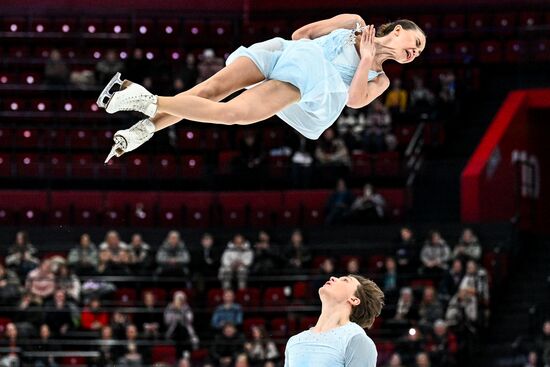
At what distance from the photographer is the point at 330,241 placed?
17828mm

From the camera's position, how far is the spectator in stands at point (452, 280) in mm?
15766

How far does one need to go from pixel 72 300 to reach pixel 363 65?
29.3 ft

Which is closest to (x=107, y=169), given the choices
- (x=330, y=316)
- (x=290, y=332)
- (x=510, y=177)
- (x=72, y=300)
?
(x=72, y=300)

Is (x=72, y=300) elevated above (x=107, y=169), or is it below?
below

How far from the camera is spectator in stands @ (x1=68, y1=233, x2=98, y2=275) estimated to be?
54.1 ft

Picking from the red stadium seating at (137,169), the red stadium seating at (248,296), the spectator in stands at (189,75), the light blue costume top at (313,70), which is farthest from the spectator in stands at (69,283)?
the light blue costume top at (313,70)

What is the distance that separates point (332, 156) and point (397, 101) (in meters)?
1.99

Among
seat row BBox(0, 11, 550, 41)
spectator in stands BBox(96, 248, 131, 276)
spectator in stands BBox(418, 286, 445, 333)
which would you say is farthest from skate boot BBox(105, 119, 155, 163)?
seat row BBox(0, 11, 550, 41)

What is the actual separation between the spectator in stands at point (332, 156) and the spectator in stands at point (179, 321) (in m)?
4.13

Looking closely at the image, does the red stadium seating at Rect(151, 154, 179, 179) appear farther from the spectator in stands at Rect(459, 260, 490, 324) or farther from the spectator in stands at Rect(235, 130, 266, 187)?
the spectator in stands at Rect(459, 260, 490, 324)

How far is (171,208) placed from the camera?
19.1 metres

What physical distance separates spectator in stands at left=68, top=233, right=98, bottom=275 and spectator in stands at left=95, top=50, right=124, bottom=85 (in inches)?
176

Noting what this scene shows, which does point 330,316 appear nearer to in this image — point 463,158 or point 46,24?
point 463,158

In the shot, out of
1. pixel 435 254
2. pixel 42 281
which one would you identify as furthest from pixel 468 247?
pixel 42 281
